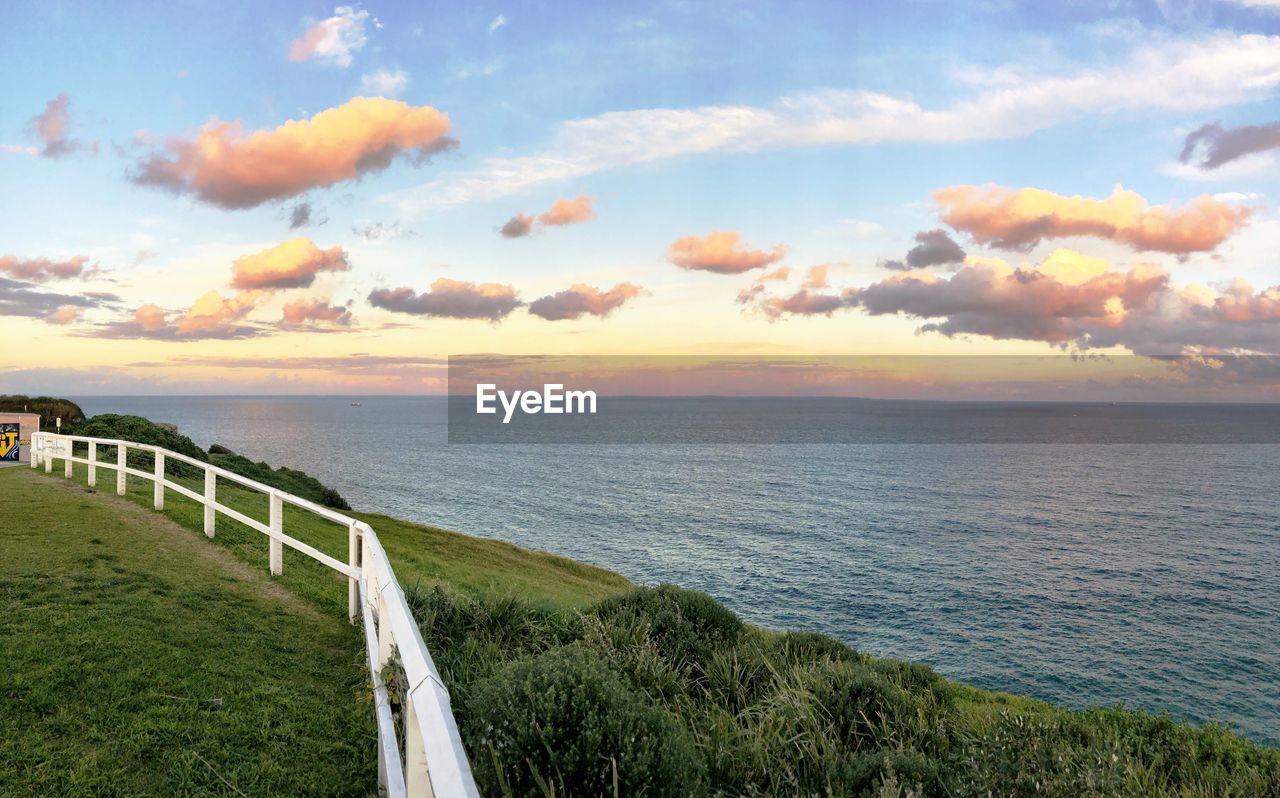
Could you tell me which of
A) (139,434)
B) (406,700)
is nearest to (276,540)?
(406,700)

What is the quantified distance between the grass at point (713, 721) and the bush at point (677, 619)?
3 cm

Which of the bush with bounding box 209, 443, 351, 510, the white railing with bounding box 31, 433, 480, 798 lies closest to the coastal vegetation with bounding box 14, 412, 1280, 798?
the white railing with bounding box 31, 433, 480, 798

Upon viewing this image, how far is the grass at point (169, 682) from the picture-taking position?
4598mm

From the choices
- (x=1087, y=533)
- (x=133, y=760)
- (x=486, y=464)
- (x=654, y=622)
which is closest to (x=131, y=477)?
(x=654, y=622)

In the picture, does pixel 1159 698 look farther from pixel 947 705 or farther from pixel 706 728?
pixel 706 728

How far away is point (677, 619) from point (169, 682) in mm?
5699

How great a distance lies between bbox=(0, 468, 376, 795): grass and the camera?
460 centimetres

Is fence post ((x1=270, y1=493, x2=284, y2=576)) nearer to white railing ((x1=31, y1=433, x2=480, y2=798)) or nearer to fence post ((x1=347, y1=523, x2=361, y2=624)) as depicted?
white railing ((x1=31, y1=433, x2=480, y2=798))

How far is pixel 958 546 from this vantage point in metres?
55.0

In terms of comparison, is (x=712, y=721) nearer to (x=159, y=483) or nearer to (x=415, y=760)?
(x=415, y=760)

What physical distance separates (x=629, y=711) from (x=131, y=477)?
21214 mm

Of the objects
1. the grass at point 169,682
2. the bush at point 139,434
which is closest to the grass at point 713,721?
the grass at point 169,682

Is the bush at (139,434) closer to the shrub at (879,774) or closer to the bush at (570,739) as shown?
the bush at (570,739)

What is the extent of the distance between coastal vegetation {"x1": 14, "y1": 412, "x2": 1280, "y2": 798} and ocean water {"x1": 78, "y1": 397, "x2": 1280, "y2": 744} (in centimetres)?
1795
